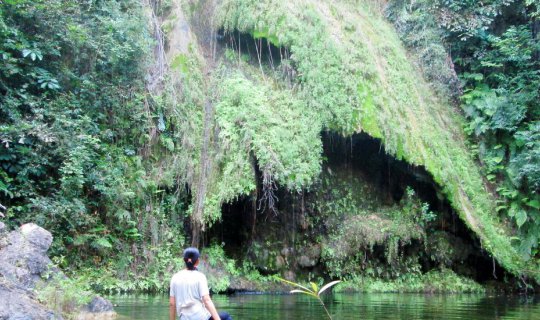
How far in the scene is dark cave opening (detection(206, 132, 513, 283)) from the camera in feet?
47.8

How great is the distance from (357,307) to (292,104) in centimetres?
610

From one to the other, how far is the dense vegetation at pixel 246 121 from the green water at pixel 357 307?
1586mm

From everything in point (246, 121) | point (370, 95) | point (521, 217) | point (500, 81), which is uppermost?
point (500, 81)

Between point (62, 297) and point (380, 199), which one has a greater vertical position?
point (380, 199)

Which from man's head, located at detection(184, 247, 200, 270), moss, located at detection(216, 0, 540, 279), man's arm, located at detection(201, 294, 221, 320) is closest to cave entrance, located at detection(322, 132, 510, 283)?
moss, located at detection(216, 0, 540, 279)

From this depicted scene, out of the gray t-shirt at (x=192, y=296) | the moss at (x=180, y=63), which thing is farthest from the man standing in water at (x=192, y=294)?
the moss at (x=180, y=63)

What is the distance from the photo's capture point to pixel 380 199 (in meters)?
16.4

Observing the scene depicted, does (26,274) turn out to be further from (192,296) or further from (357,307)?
(357,307)

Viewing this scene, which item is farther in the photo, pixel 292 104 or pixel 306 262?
pixel 306 262

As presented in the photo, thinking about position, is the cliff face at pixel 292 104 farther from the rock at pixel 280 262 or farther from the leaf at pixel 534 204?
the rock at pixel 280 262

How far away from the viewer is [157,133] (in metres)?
14.4

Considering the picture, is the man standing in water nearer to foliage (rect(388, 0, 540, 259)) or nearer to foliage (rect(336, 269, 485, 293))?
foliage (rect(336, 269, 485, 293))

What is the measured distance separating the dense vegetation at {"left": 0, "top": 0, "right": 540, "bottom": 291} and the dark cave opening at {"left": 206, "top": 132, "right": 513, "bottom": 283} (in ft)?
1.12

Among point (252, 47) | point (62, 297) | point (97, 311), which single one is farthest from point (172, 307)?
point (252, 47)
